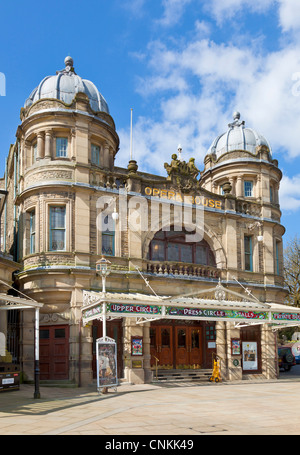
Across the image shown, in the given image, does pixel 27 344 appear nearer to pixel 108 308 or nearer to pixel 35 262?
pixel 35 262

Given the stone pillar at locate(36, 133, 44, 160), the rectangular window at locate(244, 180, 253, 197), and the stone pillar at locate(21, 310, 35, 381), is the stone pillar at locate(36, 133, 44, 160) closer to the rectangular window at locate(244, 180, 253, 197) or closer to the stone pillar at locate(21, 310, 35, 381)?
the stone pillar at locate(21, 310, 35, 381)

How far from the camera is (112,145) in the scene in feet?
92.1

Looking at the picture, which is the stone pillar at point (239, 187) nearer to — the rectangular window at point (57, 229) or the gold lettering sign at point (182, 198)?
the gold lettering sign at point (182, 198)

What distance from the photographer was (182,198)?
2831cm

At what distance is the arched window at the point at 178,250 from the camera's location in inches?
1092

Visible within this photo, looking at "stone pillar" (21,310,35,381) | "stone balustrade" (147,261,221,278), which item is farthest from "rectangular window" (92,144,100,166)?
"stone pillar" (21,310,35,381)

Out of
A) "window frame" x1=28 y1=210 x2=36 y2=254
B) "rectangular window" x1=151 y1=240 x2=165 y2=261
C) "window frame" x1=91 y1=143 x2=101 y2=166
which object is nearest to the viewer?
"window frame" x1=28 y1=210 x2=36 y2=254

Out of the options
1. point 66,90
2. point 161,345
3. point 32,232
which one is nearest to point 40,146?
point 66,90

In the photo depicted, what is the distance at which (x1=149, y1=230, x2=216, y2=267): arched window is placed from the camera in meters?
27.7

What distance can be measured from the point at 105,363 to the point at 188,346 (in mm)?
9406

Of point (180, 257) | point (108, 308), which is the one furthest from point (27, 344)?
point (180, 257)

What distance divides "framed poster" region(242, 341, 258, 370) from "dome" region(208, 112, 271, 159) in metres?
12.4

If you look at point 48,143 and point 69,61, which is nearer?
point 48,143

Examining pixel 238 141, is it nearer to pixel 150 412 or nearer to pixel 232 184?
pixel 232 184
